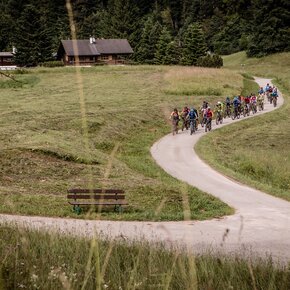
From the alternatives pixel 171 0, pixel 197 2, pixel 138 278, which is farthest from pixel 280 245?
pixel 171 0

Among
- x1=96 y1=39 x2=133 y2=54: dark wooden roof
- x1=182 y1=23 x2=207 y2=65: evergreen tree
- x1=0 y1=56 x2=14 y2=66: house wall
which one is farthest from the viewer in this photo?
A: x1=0 y1=56 x2=14 y2=66: house wall

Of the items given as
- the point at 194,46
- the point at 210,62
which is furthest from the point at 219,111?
the point at 194,46

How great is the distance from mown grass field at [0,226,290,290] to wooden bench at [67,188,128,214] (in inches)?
293

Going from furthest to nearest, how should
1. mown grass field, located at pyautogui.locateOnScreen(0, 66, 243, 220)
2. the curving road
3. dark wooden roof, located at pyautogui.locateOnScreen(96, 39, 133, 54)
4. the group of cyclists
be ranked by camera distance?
1. dark wooden roof, located at pyautogui.locateOnScreen(96, 39, 133, 54)
2. the group of cyclists
3. mown grass field, located at pyautogui.locateOnScreen(0, 66, 243, 220)
4. the curving road

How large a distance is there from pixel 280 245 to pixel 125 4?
11216cm

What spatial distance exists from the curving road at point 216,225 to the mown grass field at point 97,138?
2.31 ft

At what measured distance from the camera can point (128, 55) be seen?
334ft

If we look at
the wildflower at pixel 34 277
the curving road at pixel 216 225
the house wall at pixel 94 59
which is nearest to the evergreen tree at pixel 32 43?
the house wall at pixel 94 59

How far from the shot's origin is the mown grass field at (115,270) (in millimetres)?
6027

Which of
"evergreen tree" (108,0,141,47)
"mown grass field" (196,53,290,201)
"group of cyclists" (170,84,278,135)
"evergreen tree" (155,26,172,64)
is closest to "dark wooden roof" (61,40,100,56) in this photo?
"evergreen tree" (155,26,172,64)

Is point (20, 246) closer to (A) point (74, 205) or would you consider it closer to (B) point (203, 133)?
(A) point (74, 205)

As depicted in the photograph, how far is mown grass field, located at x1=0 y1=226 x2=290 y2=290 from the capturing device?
19.8ft

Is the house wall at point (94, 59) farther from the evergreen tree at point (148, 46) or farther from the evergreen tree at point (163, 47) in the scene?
the evergreen tree at point (163, 47)

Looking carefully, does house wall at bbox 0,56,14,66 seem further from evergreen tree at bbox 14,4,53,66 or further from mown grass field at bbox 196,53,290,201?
mown grass field at bbox 196,53,290,201
